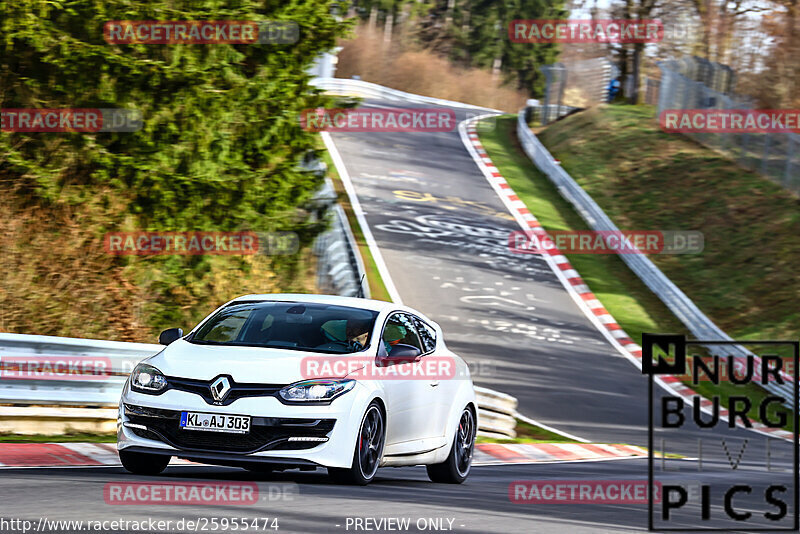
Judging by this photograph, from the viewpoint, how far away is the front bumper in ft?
27.0

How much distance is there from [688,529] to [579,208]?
90.4ft

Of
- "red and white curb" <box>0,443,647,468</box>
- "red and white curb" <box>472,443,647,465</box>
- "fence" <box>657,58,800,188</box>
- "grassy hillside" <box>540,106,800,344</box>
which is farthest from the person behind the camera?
"fence" <box>657,58,800,188</box>

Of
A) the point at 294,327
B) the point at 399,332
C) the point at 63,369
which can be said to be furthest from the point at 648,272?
the point at 294,327

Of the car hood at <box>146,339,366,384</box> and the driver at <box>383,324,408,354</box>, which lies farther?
the driver at <box>383,324,408,354</box>

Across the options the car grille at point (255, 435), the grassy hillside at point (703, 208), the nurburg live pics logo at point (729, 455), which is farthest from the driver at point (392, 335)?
the grassy hillside at point (703, 208)

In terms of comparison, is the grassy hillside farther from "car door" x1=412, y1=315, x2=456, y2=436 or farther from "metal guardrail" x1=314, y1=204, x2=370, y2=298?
"car door" x1=412, y1=315, x2=456, y2=436

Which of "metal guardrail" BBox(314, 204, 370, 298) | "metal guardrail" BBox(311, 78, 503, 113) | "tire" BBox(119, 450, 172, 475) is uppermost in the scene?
"tire" BBox(119, 450, 172, 475)

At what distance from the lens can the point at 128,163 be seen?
18.0 metres

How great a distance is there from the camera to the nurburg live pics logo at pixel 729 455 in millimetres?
6035

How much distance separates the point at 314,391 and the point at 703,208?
2576 centimetres

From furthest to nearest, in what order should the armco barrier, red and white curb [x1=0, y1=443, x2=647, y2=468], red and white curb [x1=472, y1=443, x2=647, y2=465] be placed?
red and white curb [x1=472, y1=443, x2=647, y2=465] < the armco barrier < red and white curb [x1=0, y1=443, x2=647, y2=468]

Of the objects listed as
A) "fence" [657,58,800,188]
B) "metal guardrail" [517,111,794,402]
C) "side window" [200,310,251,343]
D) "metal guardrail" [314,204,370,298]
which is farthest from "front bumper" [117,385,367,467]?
"fence" [657,58,800,188]

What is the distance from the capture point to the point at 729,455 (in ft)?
55.5

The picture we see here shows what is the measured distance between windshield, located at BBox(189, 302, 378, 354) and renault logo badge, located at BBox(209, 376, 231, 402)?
0.76m
